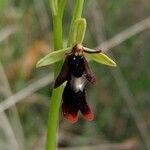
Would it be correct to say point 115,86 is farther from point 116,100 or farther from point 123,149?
point 123,149

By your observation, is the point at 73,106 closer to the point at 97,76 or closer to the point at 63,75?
the point at 63,75

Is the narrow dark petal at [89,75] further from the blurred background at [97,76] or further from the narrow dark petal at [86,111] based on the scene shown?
the blurred background at [97,76]

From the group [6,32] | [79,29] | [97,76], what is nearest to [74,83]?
[79,29]

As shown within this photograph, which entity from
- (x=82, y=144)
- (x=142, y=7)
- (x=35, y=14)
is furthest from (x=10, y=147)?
(x=142, y=7)

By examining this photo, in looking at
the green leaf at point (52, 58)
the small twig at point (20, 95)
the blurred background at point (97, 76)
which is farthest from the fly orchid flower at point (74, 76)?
the blurred background at point (97, 76)

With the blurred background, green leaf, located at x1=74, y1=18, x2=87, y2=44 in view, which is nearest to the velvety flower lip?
green leaf, located at x1=74, y1=18, x2=87, y2=44
